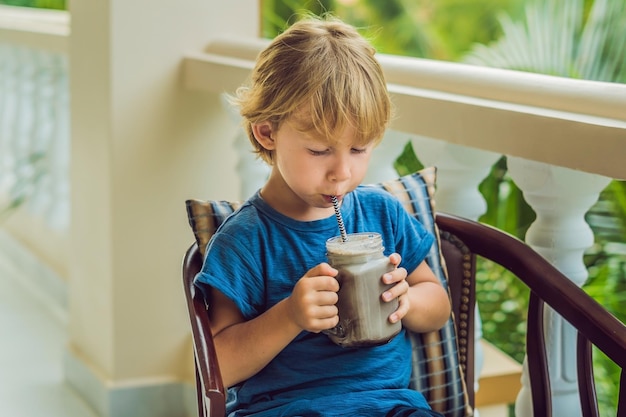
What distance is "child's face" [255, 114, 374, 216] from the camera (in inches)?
59.8

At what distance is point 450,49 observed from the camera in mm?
6742

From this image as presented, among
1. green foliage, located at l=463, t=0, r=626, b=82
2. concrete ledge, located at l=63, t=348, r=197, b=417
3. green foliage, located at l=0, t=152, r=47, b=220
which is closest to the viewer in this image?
concrete ledge, located at l=63, t=348, r=197, b=417

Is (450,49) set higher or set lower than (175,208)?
higher

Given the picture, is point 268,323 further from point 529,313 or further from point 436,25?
point 436,25

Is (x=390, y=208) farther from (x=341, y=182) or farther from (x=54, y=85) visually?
(x=54, y=85)

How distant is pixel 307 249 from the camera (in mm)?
1639

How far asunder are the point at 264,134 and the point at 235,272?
23 cm

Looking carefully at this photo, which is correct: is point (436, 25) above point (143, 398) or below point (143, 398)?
above

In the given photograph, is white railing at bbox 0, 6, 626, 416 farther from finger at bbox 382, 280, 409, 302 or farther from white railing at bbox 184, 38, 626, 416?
finger at bbox 382, 280, 409, 302

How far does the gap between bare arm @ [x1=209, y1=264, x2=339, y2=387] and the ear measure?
0.82 feet

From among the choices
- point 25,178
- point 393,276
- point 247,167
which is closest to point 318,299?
point 393,276

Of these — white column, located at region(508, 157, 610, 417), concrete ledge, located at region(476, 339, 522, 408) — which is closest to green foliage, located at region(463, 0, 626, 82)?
concrete ledge, located at region(476, 339, 522, 408)

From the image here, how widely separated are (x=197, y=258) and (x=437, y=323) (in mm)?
433

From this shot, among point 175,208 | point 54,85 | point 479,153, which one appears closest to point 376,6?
point 54,85
